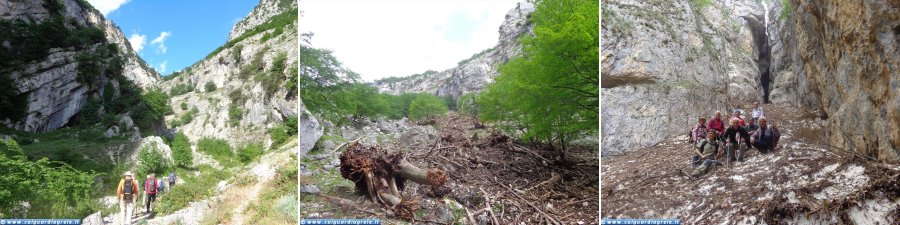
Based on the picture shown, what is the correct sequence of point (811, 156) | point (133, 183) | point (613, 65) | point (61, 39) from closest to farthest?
point (811, 156) → point (613, 65) → point (133, 183) → point (61, 39)

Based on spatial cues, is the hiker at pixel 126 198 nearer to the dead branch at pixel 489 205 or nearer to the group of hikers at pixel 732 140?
the dead branch at pixel 489 205

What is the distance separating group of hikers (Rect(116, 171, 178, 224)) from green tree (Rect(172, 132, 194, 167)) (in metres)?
0.36

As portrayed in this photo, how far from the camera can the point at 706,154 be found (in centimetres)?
491

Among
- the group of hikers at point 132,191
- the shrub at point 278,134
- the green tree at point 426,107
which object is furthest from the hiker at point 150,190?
the green tree at point 426,107

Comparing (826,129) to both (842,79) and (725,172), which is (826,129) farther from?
(725,172)

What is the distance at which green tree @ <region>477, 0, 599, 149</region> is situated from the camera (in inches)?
192

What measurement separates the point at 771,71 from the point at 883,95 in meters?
1.36

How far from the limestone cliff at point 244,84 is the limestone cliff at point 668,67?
398 cm

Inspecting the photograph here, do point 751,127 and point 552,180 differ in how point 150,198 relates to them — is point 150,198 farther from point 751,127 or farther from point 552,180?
point 751,127

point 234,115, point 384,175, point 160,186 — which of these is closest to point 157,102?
point 234,115

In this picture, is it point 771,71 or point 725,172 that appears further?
point 771,71

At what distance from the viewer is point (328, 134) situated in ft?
15.0

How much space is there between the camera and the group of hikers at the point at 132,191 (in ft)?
18.6

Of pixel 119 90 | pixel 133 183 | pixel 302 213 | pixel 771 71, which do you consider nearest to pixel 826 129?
pixel 771 71
